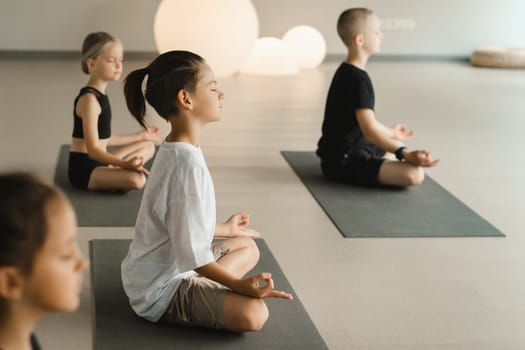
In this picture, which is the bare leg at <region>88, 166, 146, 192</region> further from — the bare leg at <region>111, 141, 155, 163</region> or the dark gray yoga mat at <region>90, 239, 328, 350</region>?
the dark gray yoga mat at <region>90, 239, 328, 350</region>

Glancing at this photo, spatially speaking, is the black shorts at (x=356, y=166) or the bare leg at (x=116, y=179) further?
the black shorts at (x=356, y=166)

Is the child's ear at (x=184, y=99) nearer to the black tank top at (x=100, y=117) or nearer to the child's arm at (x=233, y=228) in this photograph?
the child's arm at (x=233, y=228)

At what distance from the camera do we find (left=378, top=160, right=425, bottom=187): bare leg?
380cm

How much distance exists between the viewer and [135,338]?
7.49 feet

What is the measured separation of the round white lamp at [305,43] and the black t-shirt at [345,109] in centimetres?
322

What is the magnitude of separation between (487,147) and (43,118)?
2.69 metres

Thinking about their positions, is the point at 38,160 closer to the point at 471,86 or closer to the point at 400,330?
the point at 400,330

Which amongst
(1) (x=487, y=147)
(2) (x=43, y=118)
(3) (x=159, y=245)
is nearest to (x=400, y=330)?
(3) (x=159, y=245)

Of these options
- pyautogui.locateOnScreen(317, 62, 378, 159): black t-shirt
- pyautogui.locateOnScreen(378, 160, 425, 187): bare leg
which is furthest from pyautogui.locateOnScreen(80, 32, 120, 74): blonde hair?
pyautogui.locateOnScreen(378, 160, 425, 187): bare leg

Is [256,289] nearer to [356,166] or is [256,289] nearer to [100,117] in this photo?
[100,117]

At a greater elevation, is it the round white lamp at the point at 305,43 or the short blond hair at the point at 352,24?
the short blond hair at the point at 352,24

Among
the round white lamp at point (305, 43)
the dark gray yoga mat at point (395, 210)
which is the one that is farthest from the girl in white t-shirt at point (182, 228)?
the round white lamp at point (305, 43)

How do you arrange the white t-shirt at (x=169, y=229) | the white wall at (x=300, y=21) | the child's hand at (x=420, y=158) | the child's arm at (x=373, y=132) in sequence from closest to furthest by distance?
1. the white t-shirt at (x=169, y=229)
2. the child's hand at (x=420, y=158)
3. the child's arm at (x=373, y=132)
4. the white wall at (x=300, y=21)

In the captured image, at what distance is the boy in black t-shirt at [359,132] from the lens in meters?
3.82
